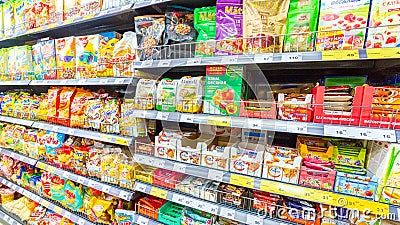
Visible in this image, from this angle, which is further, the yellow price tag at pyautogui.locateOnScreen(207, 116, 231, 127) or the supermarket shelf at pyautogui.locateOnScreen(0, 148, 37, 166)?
the supermarket shelf at pyautogui.locateOnScreen(0, 148, 37, 166)

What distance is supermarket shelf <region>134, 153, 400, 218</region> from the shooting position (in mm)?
891

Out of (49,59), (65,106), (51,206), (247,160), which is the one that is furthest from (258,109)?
(51,206)

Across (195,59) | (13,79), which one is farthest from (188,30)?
(13,79)

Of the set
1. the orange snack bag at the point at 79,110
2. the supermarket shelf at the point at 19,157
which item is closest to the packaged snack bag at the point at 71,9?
the orange snack bag at the point at 79,110

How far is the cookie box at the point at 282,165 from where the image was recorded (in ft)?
3.44

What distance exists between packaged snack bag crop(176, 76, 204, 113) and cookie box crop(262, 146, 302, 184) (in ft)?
1.55

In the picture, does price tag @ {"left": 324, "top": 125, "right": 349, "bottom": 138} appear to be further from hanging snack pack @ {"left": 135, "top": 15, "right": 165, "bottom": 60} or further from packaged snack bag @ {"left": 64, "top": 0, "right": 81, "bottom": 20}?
packaged snack bag @ {"left": 64, "top": 0, "right": 81, "bottom": 20}

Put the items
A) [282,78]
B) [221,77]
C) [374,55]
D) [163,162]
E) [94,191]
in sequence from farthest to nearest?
[94,191] < [282,78] < [163,162] < [221,77] < [374,55]

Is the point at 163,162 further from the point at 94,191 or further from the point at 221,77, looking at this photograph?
the point at 94,191

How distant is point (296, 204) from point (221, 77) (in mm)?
762

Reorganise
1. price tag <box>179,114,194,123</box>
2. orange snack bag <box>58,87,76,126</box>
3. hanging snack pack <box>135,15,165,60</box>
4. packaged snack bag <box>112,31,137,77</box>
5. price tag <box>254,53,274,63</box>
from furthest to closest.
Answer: orange snack bag <box>58,87,76,126</box>, packaged snack bag <box>112,31,137,77</box>, hanging snack pack <box>135,15,165,60</box>, price tag <box>179,114,194,123</box>, price tag <box>254,53,274,63</box>

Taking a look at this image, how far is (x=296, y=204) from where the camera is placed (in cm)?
109

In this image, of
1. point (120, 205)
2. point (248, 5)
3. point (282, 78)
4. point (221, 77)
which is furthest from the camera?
point (120, 205)

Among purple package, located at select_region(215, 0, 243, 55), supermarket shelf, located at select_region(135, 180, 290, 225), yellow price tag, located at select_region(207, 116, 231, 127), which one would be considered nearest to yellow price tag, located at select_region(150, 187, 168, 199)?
supermarket shelf, located at select_region(135, 180, 290, 225)
